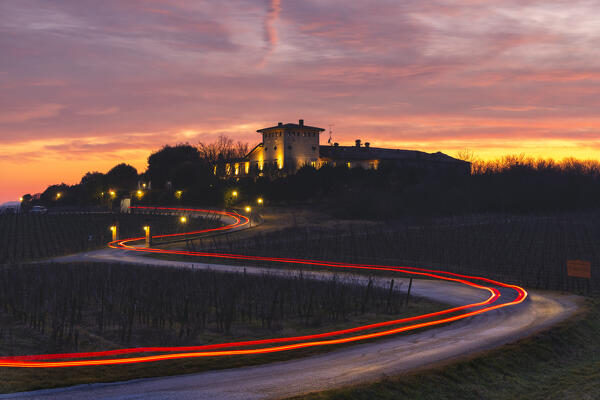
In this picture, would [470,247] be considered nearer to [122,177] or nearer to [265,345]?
[265,345]

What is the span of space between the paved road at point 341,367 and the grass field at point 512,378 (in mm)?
661

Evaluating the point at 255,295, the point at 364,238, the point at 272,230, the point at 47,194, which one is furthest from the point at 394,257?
the point at 47,194

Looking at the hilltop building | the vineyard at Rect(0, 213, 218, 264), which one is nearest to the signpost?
the vineyard at Rect(0, 213, 218, 264)

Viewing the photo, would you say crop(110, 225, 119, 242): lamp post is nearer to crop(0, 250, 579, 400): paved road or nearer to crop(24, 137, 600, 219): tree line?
crop(24, 137, 600, 219): tree line

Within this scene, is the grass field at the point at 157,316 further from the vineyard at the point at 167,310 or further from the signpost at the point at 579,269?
the signpost at the point at 579,269

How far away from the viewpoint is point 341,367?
16.3 meters

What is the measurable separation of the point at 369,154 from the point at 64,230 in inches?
2435

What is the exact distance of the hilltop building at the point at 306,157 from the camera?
10831 centimetres

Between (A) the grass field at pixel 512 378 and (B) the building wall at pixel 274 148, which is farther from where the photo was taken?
(B) the building wall at pixel 274 148

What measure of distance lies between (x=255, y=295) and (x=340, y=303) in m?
5.64

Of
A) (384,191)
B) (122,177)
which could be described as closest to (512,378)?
(384,191)

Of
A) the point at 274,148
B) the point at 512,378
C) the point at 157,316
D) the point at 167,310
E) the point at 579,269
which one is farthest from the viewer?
the point at 274,148

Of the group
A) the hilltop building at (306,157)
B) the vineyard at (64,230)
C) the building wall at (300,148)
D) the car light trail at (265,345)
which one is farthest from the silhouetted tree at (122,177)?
the car light trail at (265,345)

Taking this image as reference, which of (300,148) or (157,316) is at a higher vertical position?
(300,148)
